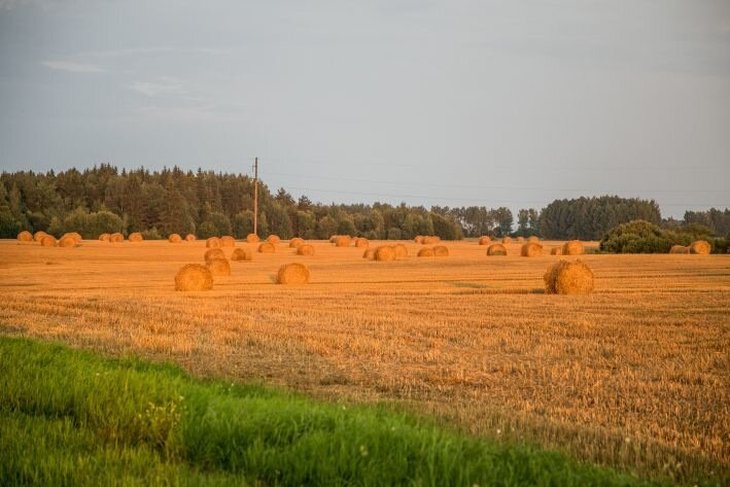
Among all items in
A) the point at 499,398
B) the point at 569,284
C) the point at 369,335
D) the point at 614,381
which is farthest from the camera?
the point at 569,284

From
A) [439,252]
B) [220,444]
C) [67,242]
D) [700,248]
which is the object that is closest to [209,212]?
[67,242]

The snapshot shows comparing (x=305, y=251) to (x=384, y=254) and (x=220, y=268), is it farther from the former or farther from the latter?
(x=220, y=268)

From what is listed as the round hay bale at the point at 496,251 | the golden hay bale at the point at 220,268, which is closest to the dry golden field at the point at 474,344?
the golden hay bale at the point at 220,268

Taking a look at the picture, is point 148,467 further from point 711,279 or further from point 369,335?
point 711,279

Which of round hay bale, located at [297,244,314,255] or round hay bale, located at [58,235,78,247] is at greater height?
round hay bale, located at [58,235,78,247]

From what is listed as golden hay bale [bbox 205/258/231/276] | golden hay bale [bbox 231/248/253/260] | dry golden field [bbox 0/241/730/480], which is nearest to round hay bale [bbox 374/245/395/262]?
golden hay bale [bbox 231/248/253/260]

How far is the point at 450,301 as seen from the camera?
2230 centimetres

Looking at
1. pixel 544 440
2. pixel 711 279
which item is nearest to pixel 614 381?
pixel 544 440

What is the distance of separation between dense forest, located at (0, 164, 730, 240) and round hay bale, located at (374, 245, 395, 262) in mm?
38772

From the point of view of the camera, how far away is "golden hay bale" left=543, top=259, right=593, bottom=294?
24859 mm

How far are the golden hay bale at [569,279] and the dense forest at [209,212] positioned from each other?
192ft

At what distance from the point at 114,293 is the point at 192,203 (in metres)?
78.0

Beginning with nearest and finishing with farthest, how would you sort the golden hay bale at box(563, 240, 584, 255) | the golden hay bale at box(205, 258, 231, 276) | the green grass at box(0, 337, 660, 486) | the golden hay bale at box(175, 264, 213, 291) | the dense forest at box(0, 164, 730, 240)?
the green grass at box(0, 337, 660, 486) < the golden hay bale at box(175, 264, 213, 291) < the golden hay bale at box(205, 258, 231, 276) < the golden hay bale at box(563, 240, 584, 255) < the dense forest at box(0, 164, 730, 240)

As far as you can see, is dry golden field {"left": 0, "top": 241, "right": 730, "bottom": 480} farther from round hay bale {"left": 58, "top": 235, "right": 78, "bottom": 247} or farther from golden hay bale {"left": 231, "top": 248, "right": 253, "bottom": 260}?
round hay bale {"left": 58, "top": 235, "right": 78, "bottom": 247}
